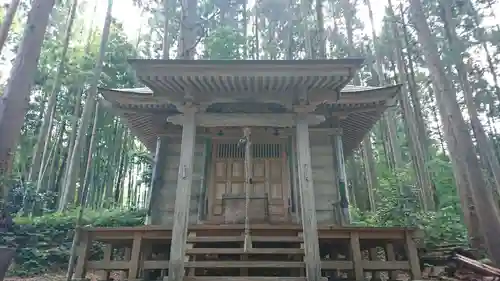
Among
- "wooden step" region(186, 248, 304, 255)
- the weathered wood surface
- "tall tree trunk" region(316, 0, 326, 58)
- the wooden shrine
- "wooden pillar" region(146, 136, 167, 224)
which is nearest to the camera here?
the weathered wood surface

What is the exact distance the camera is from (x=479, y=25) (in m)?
14.0

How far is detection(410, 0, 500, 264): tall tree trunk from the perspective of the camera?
635cm

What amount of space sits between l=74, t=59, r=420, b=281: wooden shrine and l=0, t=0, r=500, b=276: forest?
54.1 inches

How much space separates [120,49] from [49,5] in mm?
9157

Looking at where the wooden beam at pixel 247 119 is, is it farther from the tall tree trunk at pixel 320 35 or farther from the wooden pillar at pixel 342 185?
the tall tree trunk at pixel 320 35

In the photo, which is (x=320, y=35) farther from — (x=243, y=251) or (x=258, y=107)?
(x=243, y=251)

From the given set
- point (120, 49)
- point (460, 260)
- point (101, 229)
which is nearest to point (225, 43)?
point (120, 49)

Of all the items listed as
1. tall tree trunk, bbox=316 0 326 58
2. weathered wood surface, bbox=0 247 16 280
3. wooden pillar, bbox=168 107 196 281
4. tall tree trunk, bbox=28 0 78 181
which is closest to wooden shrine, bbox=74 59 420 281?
wooden pillar, bbox=168 107 196 281

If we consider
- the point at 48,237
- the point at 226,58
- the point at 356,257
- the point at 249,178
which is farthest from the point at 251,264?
the point at 226,58

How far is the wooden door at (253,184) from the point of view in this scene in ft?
23.7

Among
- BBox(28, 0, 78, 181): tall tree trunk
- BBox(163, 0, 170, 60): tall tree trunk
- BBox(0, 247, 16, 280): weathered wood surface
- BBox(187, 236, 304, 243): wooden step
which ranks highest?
BBox(163, 0, 170, 60): tall tree trunk

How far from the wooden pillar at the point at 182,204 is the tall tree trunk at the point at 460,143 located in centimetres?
560

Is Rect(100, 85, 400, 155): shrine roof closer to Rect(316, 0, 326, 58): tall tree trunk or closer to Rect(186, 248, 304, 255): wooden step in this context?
Rect(186, 248, 304, 255): wooden step

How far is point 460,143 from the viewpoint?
7.17 meters
